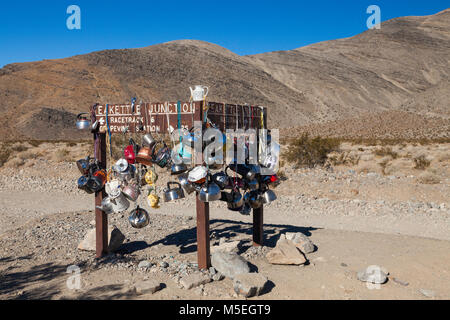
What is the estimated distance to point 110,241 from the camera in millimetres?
5910

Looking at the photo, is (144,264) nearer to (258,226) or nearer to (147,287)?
(147,287)

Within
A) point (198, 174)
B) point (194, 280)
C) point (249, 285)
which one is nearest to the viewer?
point (249, 285)

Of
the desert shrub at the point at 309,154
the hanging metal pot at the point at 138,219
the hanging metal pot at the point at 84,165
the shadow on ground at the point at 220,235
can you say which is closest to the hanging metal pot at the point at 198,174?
the hanging metal pot at the point at 138,219

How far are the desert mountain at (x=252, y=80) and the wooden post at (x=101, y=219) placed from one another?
44.7 metres

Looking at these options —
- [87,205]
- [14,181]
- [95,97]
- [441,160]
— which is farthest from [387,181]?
[95,97]

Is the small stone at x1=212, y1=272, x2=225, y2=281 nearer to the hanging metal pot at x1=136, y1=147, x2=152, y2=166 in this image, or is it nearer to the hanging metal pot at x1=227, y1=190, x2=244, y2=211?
the hanging metal pot at x1=227, y1=190, x2=244, y2=211

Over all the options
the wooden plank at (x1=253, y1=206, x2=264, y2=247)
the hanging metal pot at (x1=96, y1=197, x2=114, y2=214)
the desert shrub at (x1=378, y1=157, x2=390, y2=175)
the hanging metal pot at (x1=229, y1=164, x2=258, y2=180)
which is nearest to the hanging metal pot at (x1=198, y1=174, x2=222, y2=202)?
the hanging metal pot at (x1=229, y1=164, x2=258, y2=180)

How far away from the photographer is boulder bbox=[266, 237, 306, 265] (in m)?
5.36

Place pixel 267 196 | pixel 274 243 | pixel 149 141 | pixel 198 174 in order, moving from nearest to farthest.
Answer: pixel 198 174 → pixel 149 141 → pixel 267 196 → pixel 274 243

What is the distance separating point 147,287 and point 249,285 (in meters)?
1.12

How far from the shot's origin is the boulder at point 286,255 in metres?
5.36

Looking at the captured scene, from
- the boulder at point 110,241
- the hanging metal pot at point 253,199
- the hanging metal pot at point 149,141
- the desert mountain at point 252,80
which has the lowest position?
the boulder at point 110,241

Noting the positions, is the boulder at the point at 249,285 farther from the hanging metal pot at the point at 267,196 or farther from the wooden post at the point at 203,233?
the hanging metal pot at the point at 267,196

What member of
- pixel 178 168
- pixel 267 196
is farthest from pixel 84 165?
pixel 267 196
